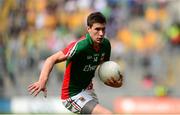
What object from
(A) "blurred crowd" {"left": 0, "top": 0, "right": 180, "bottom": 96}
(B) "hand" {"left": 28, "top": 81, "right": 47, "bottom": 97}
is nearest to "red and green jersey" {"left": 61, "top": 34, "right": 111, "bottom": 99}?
(B) "hand" {"left": 28, "top": 81, "right": 47, "bottom": 97}

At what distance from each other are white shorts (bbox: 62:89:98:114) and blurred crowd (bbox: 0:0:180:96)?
8461 mm

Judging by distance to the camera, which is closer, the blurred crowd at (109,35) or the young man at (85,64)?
the young man at (85,64)

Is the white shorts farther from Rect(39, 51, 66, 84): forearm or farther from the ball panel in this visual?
Rect(39, 51, 66, 84): forearm

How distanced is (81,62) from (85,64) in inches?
2.5

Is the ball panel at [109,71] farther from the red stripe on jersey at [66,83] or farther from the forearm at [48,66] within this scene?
the forearm at [48,66]

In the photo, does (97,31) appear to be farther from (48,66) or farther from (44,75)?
(44,75)

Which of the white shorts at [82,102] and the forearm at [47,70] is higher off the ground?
the forearm at [47,70]

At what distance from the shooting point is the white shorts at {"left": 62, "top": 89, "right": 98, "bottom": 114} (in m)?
7.76

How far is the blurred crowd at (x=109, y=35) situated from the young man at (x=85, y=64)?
8.46 meters

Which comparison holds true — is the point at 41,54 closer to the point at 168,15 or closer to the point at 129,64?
the point at 129,64

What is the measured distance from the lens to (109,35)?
55.6 ft

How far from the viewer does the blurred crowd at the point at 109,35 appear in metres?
16.4

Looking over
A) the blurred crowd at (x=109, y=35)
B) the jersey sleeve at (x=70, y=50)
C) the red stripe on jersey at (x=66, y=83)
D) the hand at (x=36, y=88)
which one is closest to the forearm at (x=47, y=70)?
the hand at (x=36, y=88)

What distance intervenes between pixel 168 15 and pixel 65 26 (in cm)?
300
